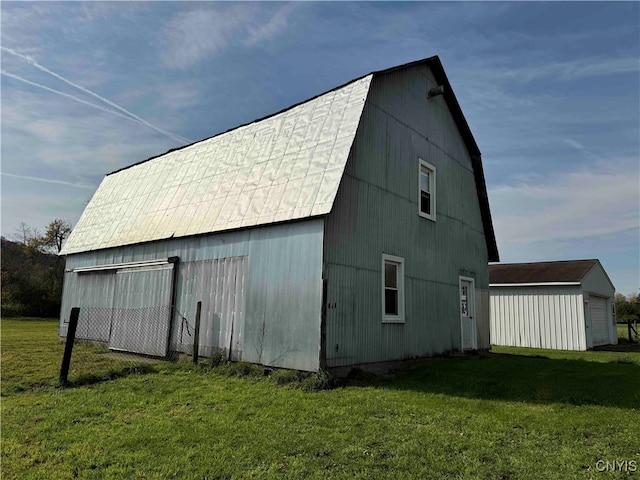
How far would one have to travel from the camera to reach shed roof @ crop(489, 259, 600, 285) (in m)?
21.1

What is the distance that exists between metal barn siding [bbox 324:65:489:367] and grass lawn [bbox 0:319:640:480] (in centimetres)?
141

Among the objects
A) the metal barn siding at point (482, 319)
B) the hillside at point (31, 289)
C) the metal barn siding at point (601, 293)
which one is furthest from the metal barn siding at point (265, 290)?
the hillside at point (31, 289)

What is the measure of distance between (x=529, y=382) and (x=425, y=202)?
5940 mm

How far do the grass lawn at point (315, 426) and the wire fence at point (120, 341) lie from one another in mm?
540

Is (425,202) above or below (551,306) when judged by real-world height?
above

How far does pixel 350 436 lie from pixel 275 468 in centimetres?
131

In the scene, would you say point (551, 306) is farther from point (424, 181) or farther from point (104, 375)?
point (104, 375)

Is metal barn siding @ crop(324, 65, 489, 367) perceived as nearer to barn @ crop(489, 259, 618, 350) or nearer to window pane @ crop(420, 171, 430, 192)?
window pane @ crop(420, 171, 430, 192)

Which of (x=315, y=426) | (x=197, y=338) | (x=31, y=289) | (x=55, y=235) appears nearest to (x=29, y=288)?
(x=31, y=289)

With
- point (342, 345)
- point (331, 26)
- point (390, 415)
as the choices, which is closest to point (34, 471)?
point (390, 415)

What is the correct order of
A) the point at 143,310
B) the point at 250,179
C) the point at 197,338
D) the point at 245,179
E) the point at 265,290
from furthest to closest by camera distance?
the point at 143,310
the point at 245,179
the point at 250,179
the point at 197,338
the point at 265,290

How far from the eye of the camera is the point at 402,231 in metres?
11.6

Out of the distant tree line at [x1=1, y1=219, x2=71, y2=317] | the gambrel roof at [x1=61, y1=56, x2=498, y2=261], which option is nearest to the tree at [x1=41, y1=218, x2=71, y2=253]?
the distant tree line at [x1=1, y1=219, x2=71, y2=317]

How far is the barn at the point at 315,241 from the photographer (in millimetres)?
9438
